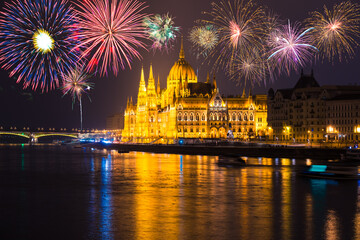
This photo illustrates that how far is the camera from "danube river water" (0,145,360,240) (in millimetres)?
26891

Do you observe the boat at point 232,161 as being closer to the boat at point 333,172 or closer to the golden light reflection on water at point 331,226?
the boat at point 333,172

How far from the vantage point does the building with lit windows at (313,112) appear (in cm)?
12925

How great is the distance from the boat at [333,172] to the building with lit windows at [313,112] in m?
70.1

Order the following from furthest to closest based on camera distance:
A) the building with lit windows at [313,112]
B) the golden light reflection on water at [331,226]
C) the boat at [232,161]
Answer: the building with lit windows at [313,112] < the boat at [232,161] < the golden light reflection on water at [331,226]

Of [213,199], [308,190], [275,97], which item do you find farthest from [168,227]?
[275,97]

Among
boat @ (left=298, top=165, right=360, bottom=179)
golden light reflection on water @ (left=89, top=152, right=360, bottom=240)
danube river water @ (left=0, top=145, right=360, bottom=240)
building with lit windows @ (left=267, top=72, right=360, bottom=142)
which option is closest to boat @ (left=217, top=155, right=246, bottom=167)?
boat @ (left=298, top=165, right=360, bottom=179)

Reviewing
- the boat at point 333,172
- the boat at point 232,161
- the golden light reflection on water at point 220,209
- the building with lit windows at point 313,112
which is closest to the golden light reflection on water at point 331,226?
the golden light reflection on water at point 220,209

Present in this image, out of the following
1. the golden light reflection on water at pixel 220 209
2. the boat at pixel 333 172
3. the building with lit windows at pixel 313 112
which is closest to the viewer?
the golden light reflection on water at pixel 220 209

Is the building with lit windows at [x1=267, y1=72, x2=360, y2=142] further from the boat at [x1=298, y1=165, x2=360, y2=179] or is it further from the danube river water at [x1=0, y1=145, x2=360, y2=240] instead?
the danube river water at [x1=0, y1=145, x2=360, y2=240]

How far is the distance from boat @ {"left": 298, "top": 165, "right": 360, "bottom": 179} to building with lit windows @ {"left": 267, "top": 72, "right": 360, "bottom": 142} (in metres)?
70.1

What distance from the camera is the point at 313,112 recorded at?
471ft

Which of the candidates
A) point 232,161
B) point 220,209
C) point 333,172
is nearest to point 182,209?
point 220,209

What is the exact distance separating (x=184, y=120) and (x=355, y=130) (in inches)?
3035

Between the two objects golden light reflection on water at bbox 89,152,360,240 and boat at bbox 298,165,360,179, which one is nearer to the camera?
golden light reflection on water at bbox 89,152,360,240
